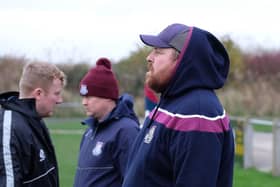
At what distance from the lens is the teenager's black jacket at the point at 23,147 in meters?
4.54

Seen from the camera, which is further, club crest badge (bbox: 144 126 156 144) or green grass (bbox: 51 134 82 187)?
green grass (bbox: 51 134 82 187)

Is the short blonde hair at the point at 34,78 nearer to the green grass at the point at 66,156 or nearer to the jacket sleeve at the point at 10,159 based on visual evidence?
the jacket sleeve at the point at 10,159

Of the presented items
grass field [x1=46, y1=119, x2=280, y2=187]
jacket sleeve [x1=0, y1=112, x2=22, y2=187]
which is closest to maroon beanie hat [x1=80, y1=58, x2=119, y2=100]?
jacket sleeve [x1=0, y1=112, x2=22, y2=187]

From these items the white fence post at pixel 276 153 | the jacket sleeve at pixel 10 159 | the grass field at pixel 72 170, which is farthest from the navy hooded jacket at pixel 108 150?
the white fence post at pixel 276 153

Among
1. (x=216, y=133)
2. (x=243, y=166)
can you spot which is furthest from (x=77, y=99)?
(x=216, y=133)

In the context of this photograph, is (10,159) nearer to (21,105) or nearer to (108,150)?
(21,105)

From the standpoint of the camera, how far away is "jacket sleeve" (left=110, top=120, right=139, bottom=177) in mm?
5312

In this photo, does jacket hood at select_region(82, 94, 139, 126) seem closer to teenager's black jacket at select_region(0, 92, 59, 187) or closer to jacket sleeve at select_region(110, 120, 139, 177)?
jacket sleeve at select_region(110, 120, 139, 177)

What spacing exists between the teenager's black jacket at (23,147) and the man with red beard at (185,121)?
3.24ft

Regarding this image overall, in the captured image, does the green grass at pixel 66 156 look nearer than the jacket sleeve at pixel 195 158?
No

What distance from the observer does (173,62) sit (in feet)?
12.6

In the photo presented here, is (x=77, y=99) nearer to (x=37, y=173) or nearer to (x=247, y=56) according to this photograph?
(x=247, y=56)

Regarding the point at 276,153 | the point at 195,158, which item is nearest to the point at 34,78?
the point at 195,158

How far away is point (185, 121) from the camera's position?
3.64m
